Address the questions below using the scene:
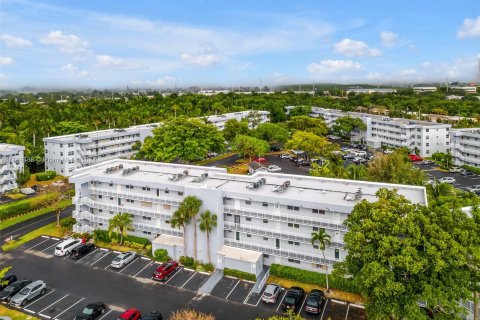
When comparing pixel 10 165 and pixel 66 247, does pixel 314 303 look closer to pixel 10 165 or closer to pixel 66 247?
pixel 66 247

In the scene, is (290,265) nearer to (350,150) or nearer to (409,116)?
(350,150)

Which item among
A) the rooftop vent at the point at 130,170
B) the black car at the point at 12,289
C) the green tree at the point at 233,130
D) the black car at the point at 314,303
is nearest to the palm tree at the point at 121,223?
the rooftop vent at the point at 130,170

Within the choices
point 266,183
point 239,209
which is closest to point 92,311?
point 239,209

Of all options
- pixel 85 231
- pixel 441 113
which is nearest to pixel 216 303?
pixel 85 231

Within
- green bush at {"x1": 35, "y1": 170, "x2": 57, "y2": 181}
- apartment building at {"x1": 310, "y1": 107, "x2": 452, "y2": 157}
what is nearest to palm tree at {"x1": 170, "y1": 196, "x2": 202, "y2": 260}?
green bush at {"x1": 35, "y1": 170, "x2": 57, "y2": 181}

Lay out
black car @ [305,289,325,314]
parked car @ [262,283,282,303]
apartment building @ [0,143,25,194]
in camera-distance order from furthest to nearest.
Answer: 1. apartment building @ [0,143,25,194]
2. parked car @ [262,283,282,303]
3. black car @ [305,289,325,314]

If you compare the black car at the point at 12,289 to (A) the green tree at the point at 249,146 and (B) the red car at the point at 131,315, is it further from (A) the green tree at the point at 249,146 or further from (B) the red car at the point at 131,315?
(A) the green tree at the point at 249,146

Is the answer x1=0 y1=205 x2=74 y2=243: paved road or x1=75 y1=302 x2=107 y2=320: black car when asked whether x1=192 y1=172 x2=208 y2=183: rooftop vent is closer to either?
x1=75 y1=302 x2=107 y2=320: black car
